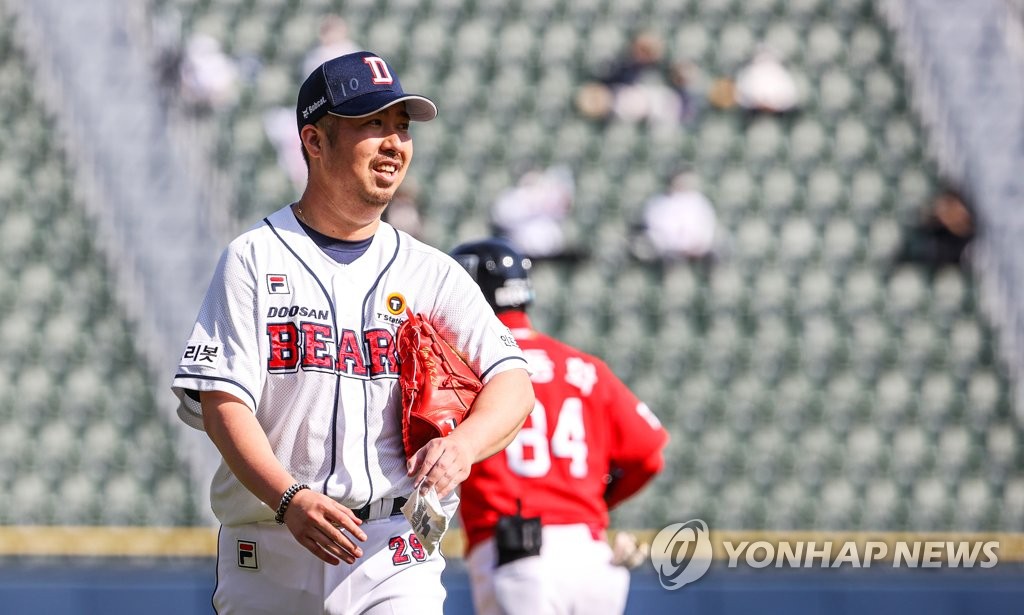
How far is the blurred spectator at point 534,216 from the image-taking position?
1145cm

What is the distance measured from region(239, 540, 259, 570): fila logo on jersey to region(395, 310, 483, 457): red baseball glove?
44cm

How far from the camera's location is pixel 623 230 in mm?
11977

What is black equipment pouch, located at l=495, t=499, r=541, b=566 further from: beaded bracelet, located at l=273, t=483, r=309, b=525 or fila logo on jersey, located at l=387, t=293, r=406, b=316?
beaded bracelet, located at l=273, t=483, r=309, b=525

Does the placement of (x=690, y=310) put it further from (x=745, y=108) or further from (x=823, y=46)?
(x=823, y=46)

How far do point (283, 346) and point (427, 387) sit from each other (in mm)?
352

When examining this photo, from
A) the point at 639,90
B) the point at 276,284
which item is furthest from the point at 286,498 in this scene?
the point at 639,90

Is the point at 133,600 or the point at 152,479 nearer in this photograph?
the point at 133,600

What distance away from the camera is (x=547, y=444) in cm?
564

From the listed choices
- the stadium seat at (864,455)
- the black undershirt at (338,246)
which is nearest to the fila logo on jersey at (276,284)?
the black undershirt at (338,246)

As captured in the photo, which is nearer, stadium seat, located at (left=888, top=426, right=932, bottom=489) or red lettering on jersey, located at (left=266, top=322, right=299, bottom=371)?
red lettering on jersey, located at (left=266, top=322, right=299, bottom=371)

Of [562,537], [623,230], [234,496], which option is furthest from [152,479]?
[234,496]

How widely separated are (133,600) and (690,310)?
5.51 meters

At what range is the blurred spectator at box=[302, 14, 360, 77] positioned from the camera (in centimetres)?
1206

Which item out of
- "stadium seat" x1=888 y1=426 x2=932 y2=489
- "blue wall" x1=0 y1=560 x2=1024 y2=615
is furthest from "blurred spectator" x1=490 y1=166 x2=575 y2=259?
"blue wall" x1=0 y1=560 x2=1024 y2=615
